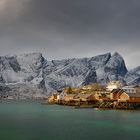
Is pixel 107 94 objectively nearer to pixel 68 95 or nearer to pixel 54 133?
pixel 68 95

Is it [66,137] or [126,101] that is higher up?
A: [126,101]

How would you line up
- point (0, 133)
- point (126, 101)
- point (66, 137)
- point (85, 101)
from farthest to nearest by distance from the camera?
point (85, 101) < point (126, 101) < point (0, 133) < point (66, 137)

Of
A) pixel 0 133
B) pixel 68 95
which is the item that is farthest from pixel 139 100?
pixel 0 133

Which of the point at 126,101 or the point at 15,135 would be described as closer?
the point at 15,135

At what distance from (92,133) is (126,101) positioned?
5720 centimetres

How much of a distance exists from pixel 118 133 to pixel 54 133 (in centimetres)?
802

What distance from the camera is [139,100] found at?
9669cm

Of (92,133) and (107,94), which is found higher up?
(107,94)

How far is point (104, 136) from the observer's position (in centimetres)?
3806

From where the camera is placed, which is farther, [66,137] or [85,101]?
[85,101]

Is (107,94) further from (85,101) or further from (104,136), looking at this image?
(104,136)

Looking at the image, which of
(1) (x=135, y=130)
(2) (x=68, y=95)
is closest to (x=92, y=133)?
(1) (x=135, y=130)

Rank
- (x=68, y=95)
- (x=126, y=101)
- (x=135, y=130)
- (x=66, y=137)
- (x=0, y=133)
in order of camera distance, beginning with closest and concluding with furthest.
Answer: (x=66, y=137), (x=0, y=133), (x=135, y=130), (x=126, y=101), (x=68, y=95)

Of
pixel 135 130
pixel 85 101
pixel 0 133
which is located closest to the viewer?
pixel 0 133
